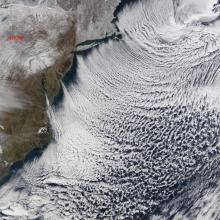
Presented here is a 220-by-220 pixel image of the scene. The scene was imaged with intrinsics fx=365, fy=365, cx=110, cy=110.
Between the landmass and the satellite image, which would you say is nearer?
the satellite image

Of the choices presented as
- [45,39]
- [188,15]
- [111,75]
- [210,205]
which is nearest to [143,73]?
[111,75]

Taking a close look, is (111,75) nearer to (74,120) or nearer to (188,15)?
(74,120)

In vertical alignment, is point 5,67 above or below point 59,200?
above

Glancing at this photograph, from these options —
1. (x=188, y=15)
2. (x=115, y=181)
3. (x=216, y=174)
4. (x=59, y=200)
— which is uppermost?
(x=188, y=15)

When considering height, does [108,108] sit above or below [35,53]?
below

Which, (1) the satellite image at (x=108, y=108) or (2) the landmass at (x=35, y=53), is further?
(2) the landmass at (x=35, y=53)

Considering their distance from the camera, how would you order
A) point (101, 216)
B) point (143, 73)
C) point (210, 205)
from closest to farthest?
point (210, 205) → point (101, 216) → point (143, 73)

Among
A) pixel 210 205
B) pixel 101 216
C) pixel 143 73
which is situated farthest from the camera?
pixel 143 73

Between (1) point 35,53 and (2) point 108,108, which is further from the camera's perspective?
(1) point 35,53
